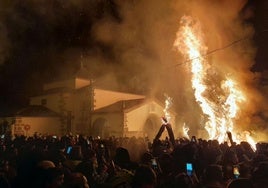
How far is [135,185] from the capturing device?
3.89 meters

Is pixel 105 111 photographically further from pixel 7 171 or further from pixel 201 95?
pixel 7 171

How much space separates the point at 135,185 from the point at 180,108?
40290 millimetres

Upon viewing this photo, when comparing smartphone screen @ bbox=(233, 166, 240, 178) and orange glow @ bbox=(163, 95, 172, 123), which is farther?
orange glow @ bbox=(163, 95, 172, 123)

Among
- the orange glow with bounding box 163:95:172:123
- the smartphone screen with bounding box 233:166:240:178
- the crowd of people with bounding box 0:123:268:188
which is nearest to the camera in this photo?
the crowd of people with bounding box 0:123:268:188

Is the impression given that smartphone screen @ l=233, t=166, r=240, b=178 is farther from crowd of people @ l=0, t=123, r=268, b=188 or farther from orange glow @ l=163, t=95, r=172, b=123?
orange glow @ l=163, t=95, r=172, b=123

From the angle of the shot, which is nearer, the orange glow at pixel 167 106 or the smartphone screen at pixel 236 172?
the smartphone screen at pixel 236 172

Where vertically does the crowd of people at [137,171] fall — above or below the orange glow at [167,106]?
below

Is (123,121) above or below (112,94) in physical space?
below

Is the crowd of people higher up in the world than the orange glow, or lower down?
lower down

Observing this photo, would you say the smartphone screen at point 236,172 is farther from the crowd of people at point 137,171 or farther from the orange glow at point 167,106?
the orange glow at point 167,106

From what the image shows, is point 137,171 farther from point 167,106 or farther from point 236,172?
point 167,106

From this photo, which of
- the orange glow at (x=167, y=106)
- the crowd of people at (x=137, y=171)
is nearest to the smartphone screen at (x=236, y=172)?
the crowd of people at (x=137, y=171)

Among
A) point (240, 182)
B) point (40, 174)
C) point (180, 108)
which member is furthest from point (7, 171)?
point (180, 108)

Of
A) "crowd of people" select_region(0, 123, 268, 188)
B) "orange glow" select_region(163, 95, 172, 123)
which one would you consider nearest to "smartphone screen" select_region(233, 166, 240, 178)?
"crowd of people" select_region(0, 123, 268, 188)
